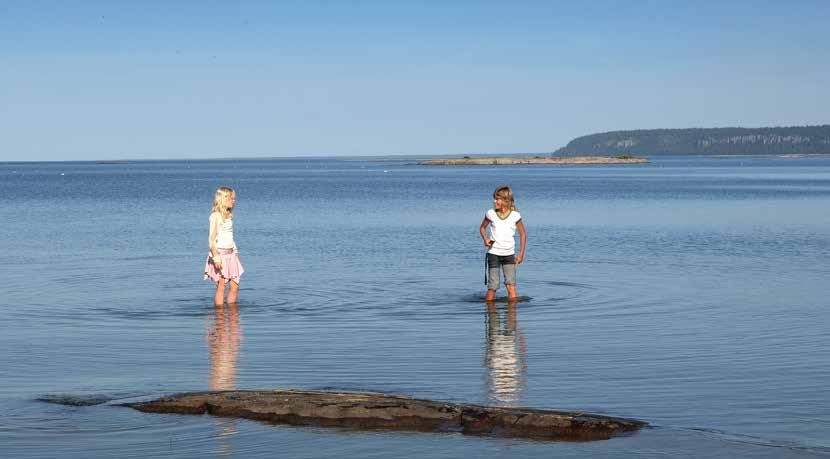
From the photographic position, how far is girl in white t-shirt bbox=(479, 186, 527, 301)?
52.4 ft

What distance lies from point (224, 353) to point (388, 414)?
3.91 metres

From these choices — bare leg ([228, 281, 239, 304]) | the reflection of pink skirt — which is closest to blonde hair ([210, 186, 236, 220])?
the reflection of pink skirt

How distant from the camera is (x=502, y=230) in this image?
52.9ft

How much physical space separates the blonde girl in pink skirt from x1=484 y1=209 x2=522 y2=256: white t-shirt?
3.48m

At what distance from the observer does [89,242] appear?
31.8m

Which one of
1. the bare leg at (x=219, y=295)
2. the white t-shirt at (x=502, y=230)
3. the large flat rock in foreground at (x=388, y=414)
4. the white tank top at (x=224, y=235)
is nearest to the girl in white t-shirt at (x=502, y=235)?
the white t-shirt at (x=502, y=230)

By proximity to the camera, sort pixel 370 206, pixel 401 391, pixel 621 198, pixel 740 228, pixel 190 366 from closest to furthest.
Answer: pixel 401 391 → pixel 190 366 → pixel 740 228 → pixel 370 206 → pixel 621 198

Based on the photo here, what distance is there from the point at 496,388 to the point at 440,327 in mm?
4202

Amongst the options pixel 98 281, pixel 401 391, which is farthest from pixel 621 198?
pixel 401 391

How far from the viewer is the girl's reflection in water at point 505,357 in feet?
32.8

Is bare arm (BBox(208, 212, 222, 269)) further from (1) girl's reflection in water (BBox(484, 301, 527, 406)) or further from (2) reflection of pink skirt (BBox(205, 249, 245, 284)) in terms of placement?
(1) girl's reflection in water (BBox(484, 301, 527, 406))

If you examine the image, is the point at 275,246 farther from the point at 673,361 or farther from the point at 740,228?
the point at 673,361

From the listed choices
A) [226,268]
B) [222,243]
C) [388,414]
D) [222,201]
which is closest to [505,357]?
[388,414]

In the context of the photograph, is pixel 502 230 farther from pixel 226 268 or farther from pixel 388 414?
pixel 388 414
